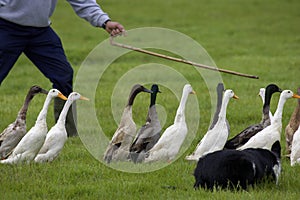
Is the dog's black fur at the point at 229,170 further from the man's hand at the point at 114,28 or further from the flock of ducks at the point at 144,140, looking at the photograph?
the man's hand at the point at 114,28

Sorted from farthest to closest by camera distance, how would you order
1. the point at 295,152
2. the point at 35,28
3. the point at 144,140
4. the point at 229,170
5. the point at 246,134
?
the point at 246,134 → the point at 144,140 → the point at 35,28 → the point at 295,152 → the point at 229,170

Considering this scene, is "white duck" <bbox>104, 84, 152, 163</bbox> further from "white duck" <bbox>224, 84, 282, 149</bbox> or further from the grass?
"white duck" <bbox>224, 84, 282, 149</bbox>

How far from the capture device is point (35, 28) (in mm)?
8789

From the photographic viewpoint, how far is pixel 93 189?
24.3 ft

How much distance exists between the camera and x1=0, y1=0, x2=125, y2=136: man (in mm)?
8500

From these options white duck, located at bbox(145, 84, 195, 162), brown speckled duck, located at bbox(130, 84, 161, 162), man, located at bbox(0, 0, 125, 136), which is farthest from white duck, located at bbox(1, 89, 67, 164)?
white duck, located at bbox(145, 84, 195, 162)

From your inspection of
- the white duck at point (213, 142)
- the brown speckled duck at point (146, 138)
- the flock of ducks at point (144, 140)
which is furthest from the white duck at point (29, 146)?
the white duck at point (213, 142)

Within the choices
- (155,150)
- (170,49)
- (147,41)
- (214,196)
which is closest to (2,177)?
(155,150)

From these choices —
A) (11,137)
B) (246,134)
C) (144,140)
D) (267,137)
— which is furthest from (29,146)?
(267,137)

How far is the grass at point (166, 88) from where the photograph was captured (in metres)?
7.46

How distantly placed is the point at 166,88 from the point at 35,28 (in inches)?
244

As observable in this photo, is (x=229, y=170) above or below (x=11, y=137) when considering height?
above

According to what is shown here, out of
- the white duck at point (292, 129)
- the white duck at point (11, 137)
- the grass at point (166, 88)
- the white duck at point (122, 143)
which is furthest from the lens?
the white duck at point (292, 129)

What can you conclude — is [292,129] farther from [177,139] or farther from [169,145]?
[169,145]
